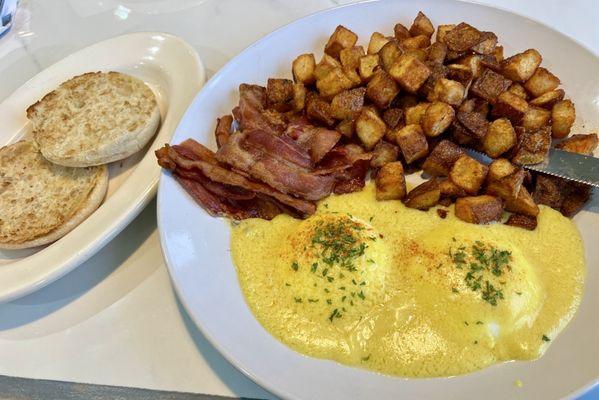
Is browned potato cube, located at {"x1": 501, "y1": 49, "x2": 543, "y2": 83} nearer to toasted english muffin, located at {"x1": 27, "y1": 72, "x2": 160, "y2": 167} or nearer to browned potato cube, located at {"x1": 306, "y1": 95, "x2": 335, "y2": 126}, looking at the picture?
browned potato cube, located at {"x1": 306, "y1": 95, "x2": 335, "y2": 126}

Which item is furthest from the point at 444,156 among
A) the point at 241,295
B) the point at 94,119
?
the point at 94,119

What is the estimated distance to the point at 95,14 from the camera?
10.5 ft

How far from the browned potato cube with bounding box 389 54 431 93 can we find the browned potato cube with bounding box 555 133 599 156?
611mm

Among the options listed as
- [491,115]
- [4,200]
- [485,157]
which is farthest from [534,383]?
[4,200]

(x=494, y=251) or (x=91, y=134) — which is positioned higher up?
(x=494, y=251)

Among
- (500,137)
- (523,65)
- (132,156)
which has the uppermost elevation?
(523,65)

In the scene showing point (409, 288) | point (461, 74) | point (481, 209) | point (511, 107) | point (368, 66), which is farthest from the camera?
point (368, 66)

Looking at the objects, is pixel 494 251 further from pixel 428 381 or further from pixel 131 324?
pixel 131 324

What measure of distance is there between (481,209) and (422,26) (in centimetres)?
93

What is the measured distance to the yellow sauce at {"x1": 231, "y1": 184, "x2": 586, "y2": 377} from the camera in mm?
1535

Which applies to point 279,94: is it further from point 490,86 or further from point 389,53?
point 490,86

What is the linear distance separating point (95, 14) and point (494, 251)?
291cm

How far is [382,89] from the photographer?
2010 millimetres

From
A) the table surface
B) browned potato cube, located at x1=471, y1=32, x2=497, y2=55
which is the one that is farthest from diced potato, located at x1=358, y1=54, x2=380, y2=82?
the table surface
